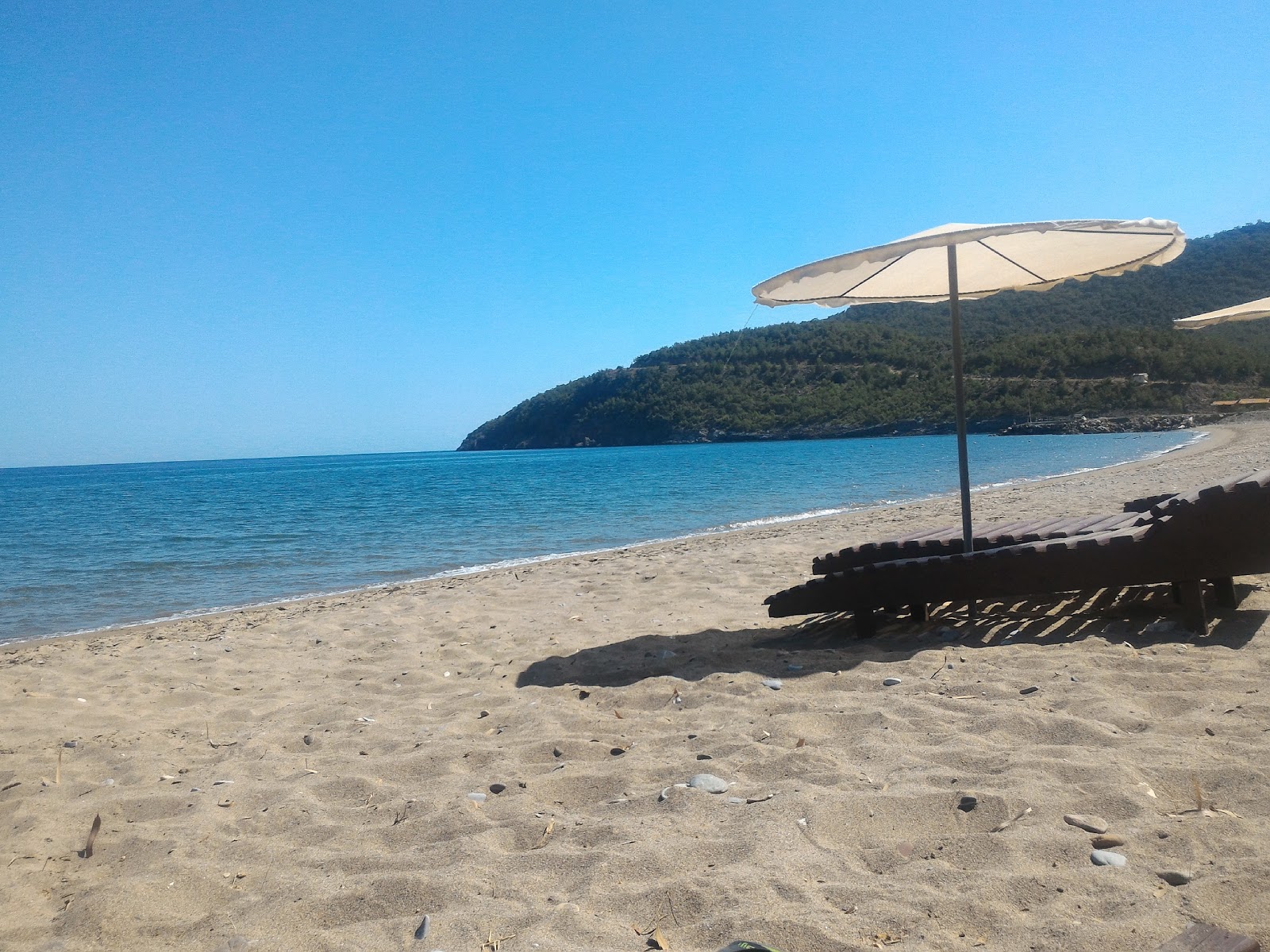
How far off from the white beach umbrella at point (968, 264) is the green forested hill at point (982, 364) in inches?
2185

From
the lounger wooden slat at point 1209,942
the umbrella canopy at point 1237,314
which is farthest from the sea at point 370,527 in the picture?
the lounger wooden slat at point 1209,942

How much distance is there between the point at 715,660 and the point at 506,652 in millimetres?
1669

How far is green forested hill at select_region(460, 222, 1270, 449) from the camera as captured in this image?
63.6 m

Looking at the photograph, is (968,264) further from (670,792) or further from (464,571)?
(464,571)

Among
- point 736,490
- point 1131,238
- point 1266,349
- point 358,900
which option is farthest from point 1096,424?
point 358,900

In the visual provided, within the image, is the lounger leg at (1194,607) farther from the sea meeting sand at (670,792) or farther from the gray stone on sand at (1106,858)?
the gray stone on sand at (1106,858)

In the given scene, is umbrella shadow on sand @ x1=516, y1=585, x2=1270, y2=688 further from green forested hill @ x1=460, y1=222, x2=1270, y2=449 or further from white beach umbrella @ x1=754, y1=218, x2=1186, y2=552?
green forested hill @ x1=460, y1=222, x2=1270, y2=449

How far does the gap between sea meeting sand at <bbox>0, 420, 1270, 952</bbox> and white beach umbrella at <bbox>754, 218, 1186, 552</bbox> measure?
1.45m

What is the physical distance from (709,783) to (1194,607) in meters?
2.96

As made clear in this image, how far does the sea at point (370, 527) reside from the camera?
1136 centimetres

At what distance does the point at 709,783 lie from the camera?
115 inches

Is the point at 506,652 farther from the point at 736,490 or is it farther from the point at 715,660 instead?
the point at 736,490

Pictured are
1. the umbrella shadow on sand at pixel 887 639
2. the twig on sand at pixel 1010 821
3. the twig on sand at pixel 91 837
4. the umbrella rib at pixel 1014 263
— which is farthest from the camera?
the umbrella rib at pixel 1014 263

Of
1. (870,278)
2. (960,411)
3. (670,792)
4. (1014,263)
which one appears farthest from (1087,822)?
(1014,263)
